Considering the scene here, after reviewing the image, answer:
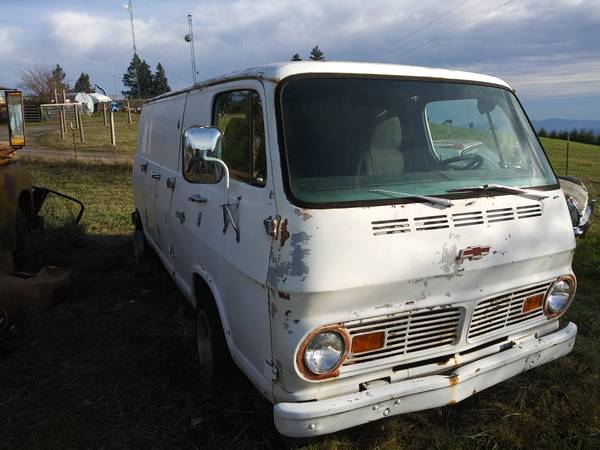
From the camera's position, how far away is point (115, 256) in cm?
677

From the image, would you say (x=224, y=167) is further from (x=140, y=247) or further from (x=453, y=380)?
(x=140, y=247)

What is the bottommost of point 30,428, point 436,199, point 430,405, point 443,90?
point 30,428

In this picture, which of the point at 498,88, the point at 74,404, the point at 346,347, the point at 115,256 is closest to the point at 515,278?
the point at 346,347

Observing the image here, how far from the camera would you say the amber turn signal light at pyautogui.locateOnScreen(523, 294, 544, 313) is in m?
3.04

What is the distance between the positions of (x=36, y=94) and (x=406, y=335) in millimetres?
49208

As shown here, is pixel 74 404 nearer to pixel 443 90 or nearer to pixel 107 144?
pixel 443 90

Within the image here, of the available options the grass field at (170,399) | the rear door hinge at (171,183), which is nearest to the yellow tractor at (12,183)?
the grass field at (170,399)

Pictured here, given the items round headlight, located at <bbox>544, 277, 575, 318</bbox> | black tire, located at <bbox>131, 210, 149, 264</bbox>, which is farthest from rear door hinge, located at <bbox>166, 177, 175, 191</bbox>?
round headlight, located at <bbox>544, 277, 575, 318</bbox>

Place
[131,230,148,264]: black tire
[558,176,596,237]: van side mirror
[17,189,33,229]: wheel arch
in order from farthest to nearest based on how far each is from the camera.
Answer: [131,230,148,264]: black tire
[17,189,33,229]: wheel arch
[558,176,596,237]: van side mirror

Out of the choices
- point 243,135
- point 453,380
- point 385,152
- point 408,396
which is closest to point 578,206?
point 385,152

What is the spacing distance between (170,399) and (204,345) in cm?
40

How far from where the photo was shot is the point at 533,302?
10.1 feet

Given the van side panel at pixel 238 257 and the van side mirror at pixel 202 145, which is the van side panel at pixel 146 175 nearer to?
the van side panel at pixel 238 257

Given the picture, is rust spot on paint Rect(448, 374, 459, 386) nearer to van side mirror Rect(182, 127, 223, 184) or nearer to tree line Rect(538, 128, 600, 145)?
van side mirror Rect(182, 127, 223, 184)
